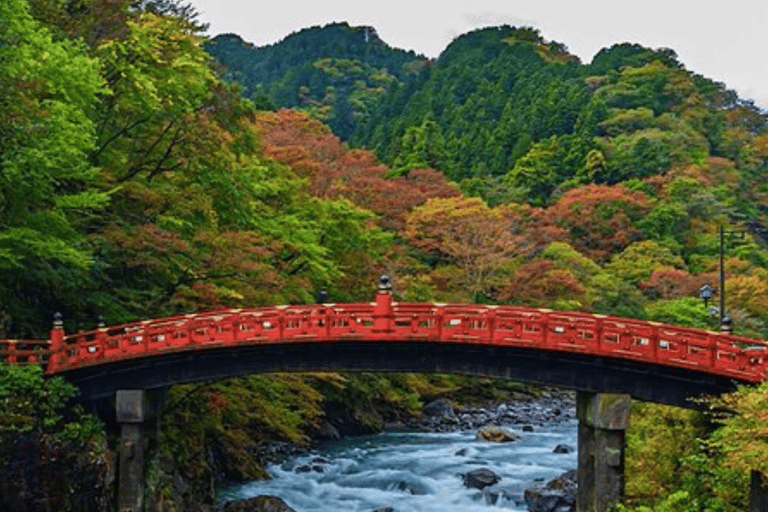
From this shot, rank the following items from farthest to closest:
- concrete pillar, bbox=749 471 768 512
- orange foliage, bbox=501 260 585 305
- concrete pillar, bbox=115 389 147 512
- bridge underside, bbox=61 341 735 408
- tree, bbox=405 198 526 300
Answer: tree, bbox=405 198 526 300 → orange foliage, bbox=501 260 585 305 → concrete pillar, bbox=115 389 147 512 → bridge underside, bbox=61 341 735 408 → concrete pillar, bbox=749 471 768 512

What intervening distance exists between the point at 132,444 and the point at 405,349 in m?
7.90

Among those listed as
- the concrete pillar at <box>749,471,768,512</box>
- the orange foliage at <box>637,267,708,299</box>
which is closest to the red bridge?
the concrete pillar at <box>749,471,768,512</box>

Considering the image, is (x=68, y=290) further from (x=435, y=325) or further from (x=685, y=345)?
(x=685, y=345)

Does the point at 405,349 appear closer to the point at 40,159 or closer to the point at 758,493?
the point at 758,493

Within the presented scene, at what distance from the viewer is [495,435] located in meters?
41.5

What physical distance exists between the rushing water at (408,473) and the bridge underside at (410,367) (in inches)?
271

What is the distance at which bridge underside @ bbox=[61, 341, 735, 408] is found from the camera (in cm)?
2217

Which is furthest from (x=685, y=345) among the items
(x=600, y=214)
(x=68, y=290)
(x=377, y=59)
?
(x=377, y=59)

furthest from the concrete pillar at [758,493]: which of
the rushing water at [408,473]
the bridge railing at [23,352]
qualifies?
the bridge railing at [23,352]

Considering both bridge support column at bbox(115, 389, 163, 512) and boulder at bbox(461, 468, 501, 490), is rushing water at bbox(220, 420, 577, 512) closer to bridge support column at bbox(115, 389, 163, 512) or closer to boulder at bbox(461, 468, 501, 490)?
boulder at bbox(461, 468, 501, 490)

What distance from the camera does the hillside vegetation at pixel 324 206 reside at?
23.9m

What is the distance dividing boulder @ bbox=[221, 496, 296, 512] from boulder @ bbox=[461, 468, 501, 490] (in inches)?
331

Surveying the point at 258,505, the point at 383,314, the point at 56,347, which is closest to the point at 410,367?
the point at 383,314

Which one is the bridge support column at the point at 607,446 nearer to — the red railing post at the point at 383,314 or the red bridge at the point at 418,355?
the red bridge at the point at 418,355
